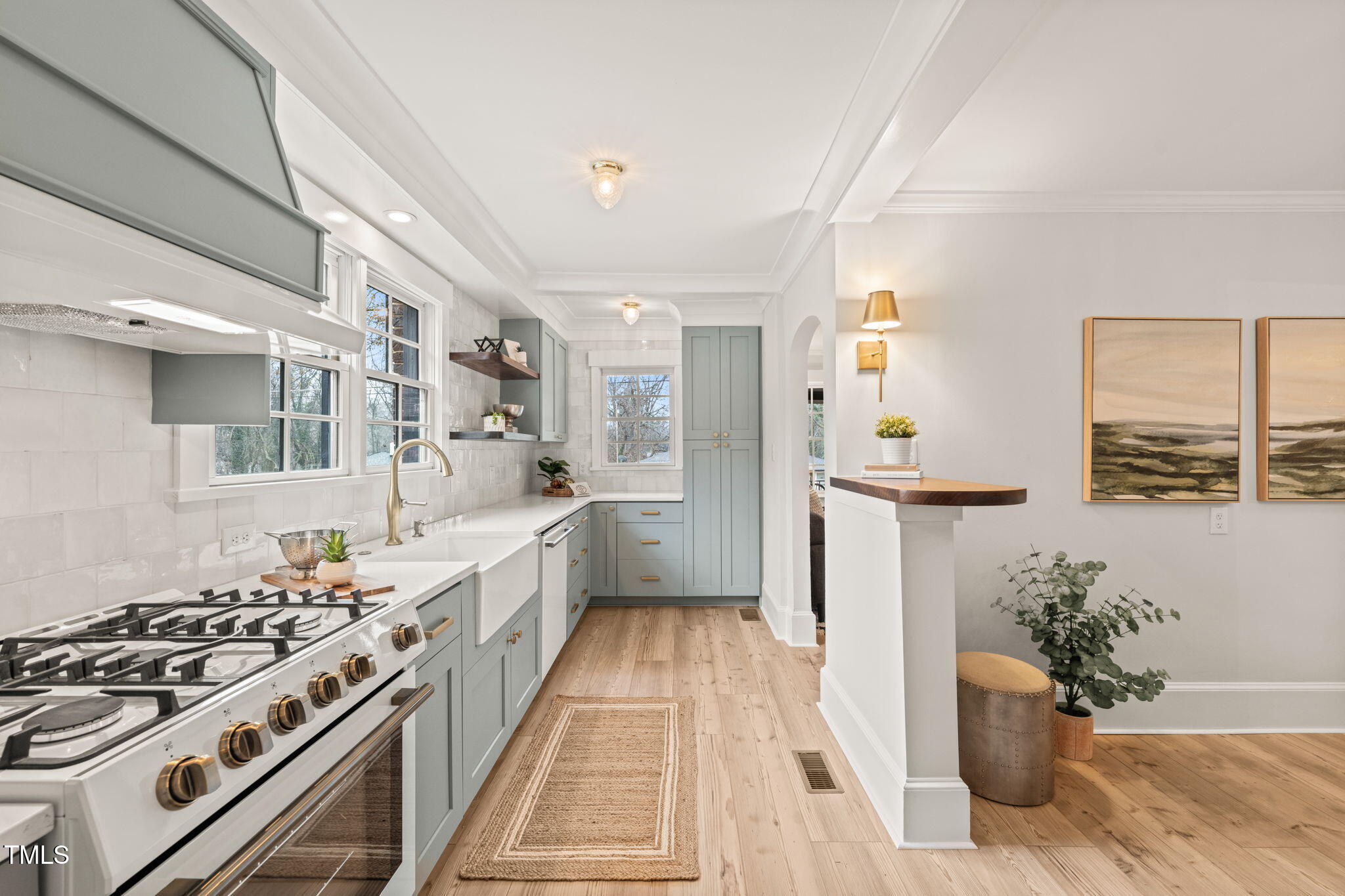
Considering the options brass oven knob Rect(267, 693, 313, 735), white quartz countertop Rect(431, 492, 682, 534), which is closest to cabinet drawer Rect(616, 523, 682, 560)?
white quartz countertop Rect(431, 492, 682, 534)

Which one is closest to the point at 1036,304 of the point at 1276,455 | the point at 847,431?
the point at 847,431

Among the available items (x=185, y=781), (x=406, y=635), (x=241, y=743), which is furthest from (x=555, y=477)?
(x=185, y=781)

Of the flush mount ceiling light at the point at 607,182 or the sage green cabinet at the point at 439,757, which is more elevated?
the flush mount ceiling light at the point at 607,182

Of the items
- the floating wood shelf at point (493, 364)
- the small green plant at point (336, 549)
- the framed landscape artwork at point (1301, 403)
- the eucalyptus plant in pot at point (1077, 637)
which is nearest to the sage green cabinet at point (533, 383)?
the floating wood shelf at point (493, 364)

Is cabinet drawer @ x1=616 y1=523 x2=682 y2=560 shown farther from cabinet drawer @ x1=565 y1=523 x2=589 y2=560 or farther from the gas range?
the gas range

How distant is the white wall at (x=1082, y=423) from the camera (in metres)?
2.66

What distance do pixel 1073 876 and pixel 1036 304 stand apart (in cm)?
221

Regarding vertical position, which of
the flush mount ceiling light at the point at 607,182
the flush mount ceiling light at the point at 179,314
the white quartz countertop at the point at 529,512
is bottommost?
the white quartz countertop at the point at 529,512

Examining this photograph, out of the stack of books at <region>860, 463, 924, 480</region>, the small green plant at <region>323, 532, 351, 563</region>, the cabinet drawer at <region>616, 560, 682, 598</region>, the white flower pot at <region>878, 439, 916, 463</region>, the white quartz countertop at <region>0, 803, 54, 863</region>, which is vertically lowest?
the cabinet drawer at <region>616, 560, 682, 598</region>

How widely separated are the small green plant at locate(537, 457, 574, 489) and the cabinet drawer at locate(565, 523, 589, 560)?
50 centimetres

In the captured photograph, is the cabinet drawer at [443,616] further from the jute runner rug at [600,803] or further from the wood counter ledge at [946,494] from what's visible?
the wood counter ledge at [946,494]

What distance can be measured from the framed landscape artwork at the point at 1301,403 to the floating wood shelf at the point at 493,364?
375cm

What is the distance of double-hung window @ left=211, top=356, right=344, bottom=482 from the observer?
5.96 feet

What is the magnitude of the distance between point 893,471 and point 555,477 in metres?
3.21
